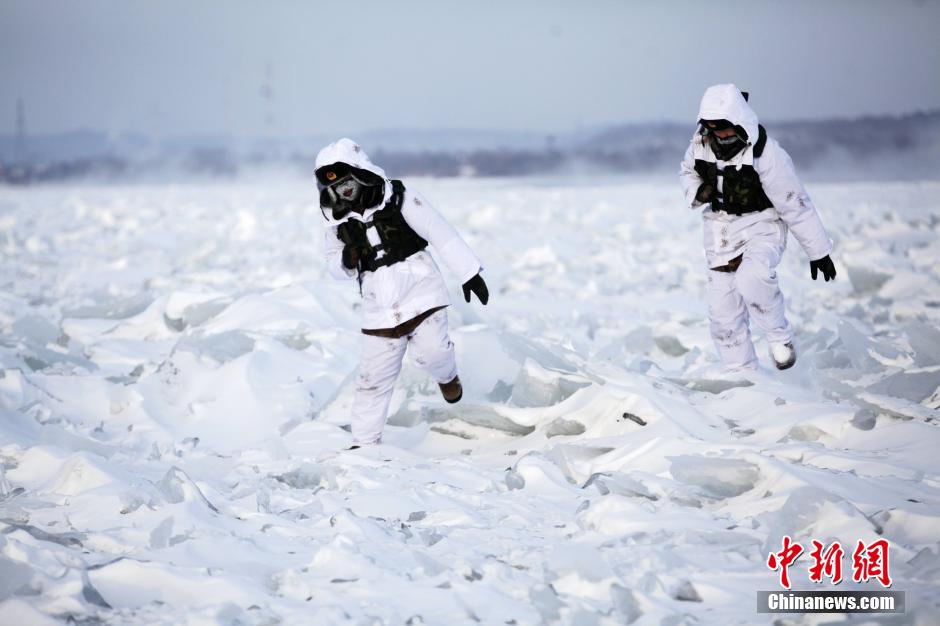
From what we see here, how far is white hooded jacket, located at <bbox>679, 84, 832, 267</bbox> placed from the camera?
4562 mm

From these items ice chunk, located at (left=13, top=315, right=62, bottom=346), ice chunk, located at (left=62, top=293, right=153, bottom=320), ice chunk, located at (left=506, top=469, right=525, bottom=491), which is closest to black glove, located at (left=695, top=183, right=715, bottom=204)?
ice chunk, located at (left=506, top=469, right=525, bottom=491)

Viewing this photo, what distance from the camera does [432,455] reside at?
4270 mm

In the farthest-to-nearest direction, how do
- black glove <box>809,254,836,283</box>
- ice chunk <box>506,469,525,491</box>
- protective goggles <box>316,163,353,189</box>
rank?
black glove <box>809,254,836,283</box> → protective goggles <box>316,163,353,189</box> → ice chunk <box>506,469,525,491</box>

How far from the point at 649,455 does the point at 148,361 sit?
3.91 metres

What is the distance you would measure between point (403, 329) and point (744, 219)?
1.98 meters

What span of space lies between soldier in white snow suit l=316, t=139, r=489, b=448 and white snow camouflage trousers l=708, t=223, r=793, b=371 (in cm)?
155

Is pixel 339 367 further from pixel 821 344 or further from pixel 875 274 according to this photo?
pixel 875 274

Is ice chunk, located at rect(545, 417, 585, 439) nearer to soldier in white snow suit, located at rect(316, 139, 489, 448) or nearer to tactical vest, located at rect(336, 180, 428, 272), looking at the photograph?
soldier in white snow suit, located at rect(316, 139, 489, 448)

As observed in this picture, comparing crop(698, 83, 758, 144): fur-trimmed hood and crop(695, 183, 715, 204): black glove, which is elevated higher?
crop(698, 83, 758, 144): fur-trimmed hood

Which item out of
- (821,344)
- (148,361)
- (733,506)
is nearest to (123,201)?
(148,361)

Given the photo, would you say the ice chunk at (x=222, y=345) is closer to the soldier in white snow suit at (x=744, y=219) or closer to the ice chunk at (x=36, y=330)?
the ice chunk at (x=36, y=330)

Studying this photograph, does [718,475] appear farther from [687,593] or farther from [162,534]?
[162,534]

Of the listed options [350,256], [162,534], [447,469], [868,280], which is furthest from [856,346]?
[868,280]

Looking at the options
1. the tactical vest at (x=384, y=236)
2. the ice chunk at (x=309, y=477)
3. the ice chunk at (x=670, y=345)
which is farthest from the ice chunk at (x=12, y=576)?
the ice chunk at (x=670, y=345)
